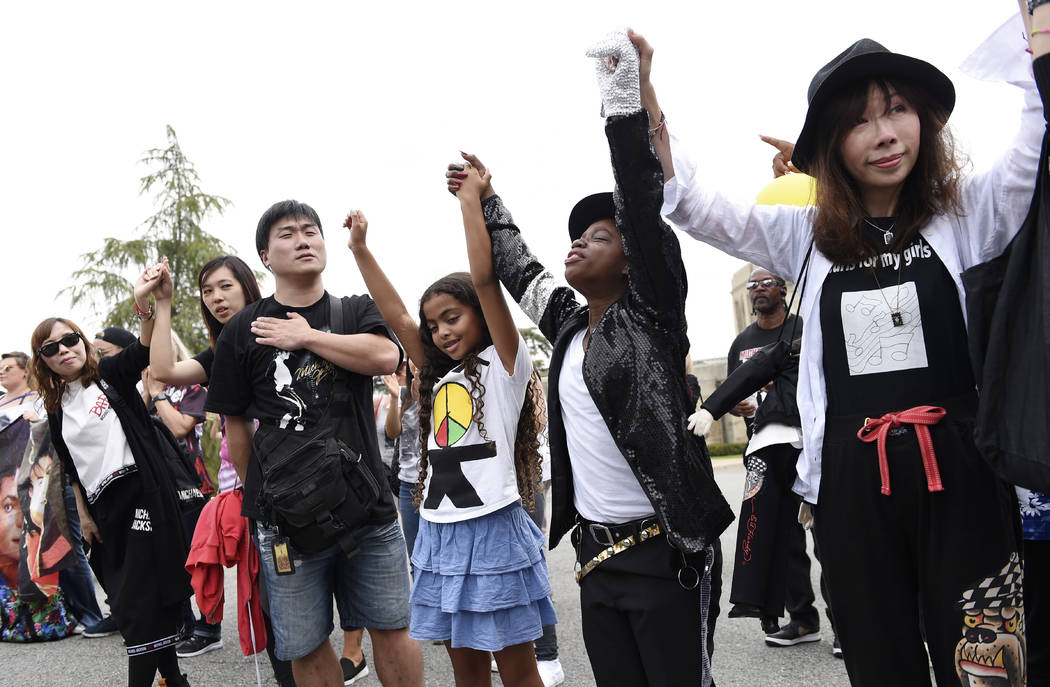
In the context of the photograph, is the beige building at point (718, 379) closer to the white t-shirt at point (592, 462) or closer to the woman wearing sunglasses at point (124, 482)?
the woman wearing sunglasses at point (124, 482)

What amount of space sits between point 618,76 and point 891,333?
92 centimetres

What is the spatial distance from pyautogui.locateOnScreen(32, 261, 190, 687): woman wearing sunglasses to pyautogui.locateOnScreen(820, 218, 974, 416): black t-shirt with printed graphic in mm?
2863

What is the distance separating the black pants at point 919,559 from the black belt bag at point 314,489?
1.66 m

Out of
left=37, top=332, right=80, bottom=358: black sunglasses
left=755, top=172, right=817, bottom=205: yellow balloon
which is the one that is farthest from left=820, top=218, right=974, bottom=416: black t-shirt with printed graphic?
left=37, top=332, right=80, bottom=358: black sunglasses

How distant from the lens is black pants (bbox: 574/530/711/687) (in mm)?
2115

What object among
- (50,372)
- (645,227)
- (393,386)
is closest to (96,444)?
(50,372)

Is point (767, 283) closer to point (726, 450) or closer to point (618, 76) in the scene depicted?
point (618, 76)

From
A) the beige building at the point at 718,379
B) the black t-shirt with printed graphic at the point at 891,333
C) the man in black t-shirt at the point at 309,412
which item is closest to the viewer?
the black t-shirt with printed graphic at the point at 891,333

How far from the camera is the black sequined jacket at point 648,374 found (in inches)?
82.0

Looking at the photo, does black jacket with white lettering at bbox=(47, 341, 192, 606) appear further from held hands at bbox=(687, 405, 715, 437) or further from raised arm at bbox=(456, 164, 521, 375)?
held hands at bbox=(687, 405, 715, 437)

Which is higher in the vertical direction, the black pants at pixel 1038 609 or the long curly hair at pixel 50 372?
the long curly hair at pixel 50 372

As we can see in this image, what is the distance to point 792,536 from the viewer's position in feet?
14.8

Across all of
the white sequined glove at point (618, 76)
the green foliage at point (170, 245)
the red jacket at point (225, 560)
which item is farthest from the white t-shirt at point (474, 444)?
the green foliage at point (170, 245)

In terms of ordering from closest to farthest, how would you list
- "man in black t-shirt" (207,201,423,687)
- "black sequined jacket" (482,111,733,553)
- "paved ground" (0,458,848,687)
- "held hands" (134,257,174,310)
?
"black sequined jacket" (482,111,733,553), "man in black t-shirt" (207,201,423,687), "held hands" (134,257,174,310), "paved ground" (0,458,848,687)
